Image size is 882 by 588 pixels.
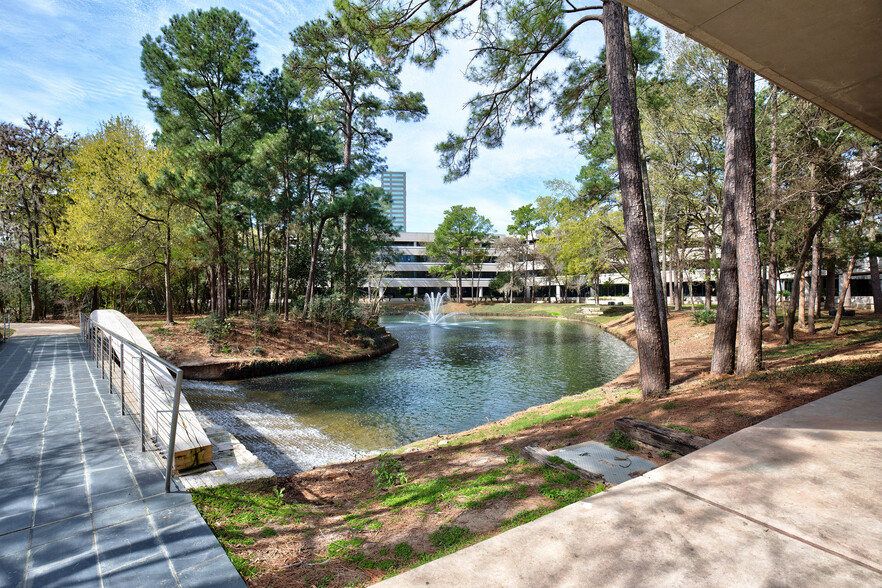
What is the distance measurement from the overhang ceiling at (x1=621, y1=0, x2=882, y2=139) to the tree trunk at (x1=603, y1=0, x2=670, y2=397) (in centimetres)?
228

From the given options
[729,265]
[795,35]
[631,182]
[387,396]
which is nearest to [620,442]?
[795,35]

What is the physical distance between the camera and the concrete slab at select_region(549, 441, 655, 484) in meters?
3.42

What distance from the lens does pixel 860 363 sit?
593 cm

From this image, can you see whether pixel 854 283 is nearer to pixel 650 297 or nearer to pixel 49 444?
pixel 650 297

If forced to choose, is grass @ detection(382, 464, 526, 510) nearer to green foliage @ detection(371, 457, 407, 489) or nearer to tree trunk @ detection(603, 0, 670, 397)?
green foliage @ detection(371, 457, 407, 489)

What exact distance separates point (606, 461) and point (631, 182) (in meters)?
4.52

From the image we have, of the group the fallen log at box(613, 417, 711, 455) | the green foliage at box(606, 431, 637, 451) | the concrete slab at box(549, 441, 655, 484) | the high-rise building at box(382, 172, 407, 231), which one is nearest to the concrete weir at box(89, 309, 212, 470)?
the concrete slab at box(549, 441, 655, 484)

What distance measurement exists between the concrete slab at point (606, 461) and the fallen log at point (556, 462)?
0.04 m

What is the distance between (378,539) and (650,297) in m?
5.44

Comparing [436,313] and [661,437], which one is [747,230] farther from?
[436,313]

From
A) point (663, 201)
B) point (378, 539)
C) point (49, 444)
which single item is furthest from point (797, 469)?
point (663, 201)

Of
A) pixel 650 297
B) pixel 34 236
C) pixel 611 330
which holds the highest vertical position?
pixel 34 236

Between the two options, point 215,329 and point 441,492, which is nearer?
point 441,492

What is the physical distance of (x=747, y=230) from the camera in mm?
6207
